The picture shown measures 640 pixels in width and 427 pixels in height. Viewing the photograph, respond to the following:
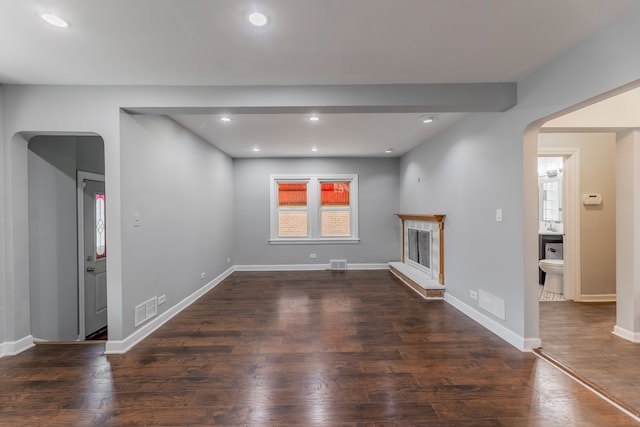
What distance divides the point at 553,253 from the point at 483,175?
331 cm

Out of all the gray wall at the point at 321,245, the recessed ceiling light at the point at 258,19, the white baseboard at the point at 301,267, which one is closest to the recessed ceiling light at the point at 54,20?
the recessed ceiling light at the point at 258,19

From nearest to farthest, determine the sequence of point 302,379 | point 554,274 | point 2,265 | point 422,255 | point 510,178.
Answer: point 302,379 → point 2,265 → point 510,178 → point 554,274 → point 422,255

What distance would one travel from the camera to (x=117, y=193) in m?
2.72

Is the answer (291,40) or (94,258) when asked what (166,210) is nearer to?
(94,258)

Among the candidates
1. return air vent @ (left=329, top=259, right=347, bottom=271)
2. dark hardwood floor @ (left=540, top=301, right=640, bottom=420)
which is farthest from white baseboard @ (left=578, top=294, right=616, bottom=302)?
return air vent @ (left=329, top=259, right=347, bottom=271)

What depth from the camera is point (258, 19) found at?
1823 mm

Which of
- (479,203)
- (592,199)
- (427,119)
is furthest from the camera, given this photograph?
(592,199)

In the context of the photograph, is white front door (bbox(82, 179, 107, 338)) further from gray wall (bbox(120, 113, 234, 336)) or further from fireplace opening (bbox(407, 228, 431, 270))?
fireplace opening (bbox(407, 228, 431, 270))

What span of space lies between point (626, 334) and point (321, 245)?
4.72 m

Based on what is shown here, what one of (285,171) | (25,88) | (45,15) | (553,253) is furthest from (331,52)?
(553,253)

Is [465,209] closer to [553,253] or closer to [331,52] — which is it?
[331,52]

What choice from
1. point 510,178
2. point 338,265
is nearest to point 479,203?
point 510,178

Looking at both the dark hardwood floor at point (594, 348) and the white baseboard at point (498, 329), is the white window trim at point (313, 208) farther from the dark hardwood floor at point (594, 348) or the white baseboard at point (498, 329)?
the dark hardwood floor at point (594, 348)

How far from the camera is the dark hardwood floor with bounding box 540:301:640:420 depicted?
2143 millimetres
